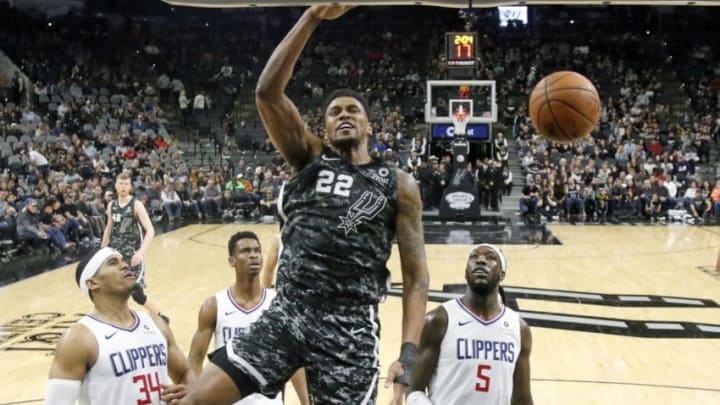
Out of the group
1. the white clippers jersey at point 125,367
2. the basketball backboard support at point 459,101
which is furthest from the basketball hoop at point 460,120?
the white clippers jersey at point 125,367

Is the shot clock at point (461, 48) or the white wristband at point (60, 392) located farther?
the shot clock at point (461, 48)

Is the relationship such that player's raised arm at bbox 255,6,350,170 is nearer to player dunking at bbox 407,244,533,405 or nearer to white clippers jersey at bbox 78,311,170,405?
white clippers jersey at bbox 78,311,170,405

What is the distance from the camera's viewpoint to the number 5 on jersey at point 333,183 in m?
2.96

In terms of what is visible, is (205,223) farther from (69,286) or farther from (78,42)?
(78,42)

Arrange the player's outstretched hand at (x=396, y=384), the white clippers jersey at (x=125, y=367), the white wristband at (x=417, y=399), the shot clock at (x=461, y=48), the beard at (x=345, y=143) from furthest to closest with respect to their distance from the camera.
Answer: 1. the shot clock at (x=461, y=48)
2. the white wristband at (x=417, y=399)
3. the white clippers jersey at (x=125, y=367)
4. the beard at (x=345, y=143)
5. the player's outstretched hand at (x=396, y=384)

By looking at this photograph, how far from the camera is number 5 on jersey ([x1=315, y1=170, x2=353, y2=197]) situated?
2963 millimetres

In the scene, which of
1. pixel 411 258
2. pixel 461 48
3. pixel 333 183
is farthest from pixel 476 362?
pixel 461 48

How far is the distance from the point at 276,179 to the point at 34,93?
8577mm

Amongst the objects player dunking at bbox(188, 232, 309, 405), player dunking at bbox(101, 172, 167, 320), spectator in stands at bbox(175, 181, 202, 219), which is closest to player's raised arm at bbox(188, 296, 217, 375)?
player dunking at bbox(188, 232, 309, 405)

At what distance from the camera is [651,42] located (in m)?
28.9

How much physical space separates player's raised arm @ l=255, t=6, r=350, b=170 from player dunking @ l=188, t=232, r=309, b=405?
5.34ft

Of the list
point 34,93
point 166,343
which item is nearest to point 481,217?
point 34,93

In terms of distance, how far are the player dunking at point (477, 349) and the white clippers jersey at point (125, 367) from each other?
1.18 metres

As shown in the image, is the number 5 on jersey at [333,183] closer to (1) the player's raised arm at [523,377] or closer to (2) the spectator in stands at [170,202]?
(1) the player's raised arm at [523,377]
